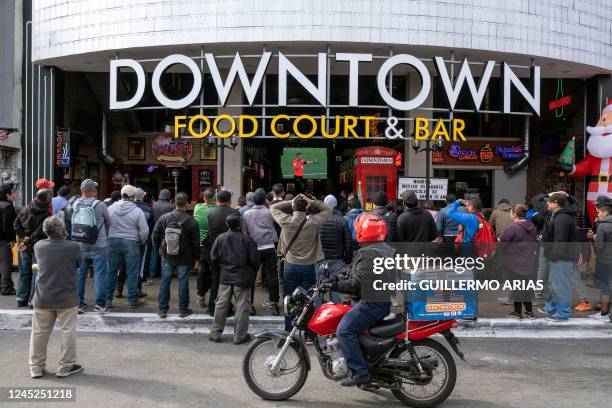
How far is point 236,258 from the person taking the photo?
7.40m

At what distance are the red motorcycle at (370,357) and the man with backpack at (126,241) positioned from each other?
4.09 meters

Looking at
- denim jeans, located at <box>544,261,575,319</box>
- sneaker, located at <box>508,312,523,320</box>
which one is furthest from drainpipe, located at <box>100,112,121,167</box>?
denim jeans, located at <box>544,261,575,319</box>

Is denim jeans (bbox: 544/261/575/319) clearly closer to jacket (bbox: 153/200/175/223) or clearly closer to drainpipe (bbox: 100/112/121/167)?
jacket (bbox: 153/200/175/223)

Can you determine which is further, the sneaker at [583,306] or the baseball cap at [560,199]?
the sneaker at [583,306]

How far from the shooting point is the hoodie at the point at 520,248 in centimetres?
872

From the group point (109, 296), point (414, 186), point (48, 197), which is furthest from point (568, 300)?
point (48, 197)

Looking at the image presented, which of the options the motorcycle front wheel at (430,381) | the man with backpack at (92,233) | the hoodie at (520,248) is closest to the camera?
the motorcycle front wheel at (430,381)

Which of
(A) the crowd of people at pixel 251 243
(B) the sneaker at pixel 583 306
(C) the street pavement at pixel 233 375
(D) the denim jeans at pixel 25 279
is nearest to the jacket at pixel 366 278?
(C) the street pavement at pixel 233 375

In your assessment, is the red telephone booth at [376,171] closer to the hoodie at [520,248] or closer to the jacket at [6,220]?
the hoodie at [520,248]

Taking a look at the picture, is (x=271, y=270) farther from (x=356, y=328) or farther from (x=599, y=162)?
(x=599, y=162)

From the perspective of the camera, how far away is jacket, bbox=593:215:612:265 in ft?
27.9

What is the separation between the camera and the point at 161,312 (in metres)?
8.31

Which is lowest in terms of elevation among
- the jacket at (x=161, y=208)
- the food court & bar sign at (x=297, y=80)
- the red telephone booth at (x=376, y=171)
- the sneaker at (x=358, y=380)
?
the sneaker at (x=358, y=380)

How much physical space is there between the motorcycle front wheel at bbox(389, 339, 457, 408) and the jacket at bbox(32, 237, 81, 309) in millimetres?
3473
